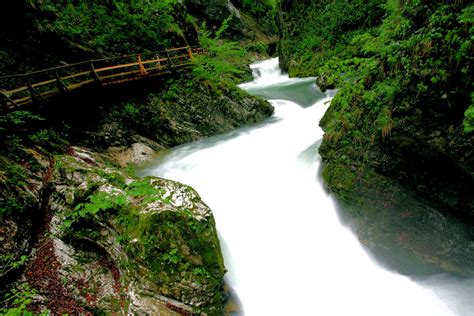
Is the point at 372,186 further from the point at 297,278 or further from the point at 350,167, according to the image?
the point at 297,278

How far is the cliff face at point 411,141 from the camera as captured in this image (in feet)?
12.5

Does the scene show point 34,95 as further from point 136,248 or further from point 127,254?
point 136,248

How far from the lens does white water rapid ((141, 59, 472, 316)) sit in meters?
4.32

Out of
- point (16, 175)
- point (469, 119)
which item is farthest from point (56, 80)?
point (469, 119)

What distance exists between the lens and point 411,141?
4426 millimetres

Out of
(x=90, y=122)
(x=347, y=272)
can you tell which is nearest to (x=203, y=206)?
(x=347, y=272)

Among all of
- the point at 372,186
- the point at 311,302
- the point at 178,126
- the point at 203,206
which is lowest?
the point at 311,302

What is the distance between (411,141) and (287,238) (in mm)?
2957

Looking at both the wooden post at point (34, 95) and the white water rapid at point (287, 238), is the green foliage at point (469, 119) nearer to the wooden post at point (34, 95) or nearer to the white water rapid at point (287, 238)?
the white water rapid at point (287, 238)

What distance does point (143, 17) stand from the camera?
10727 mm

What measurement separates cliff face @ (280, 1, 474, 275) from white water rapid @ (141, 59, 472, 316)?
19.3 inches

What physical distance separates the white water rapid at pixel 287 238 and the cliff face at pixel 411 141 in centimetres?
49

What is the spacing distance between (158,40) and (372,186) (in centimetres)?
1077

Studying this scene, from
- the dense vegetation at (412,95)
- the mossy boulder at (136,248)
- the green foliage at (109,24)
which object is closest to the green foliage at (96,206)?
the mossy boulder at (136,248)
